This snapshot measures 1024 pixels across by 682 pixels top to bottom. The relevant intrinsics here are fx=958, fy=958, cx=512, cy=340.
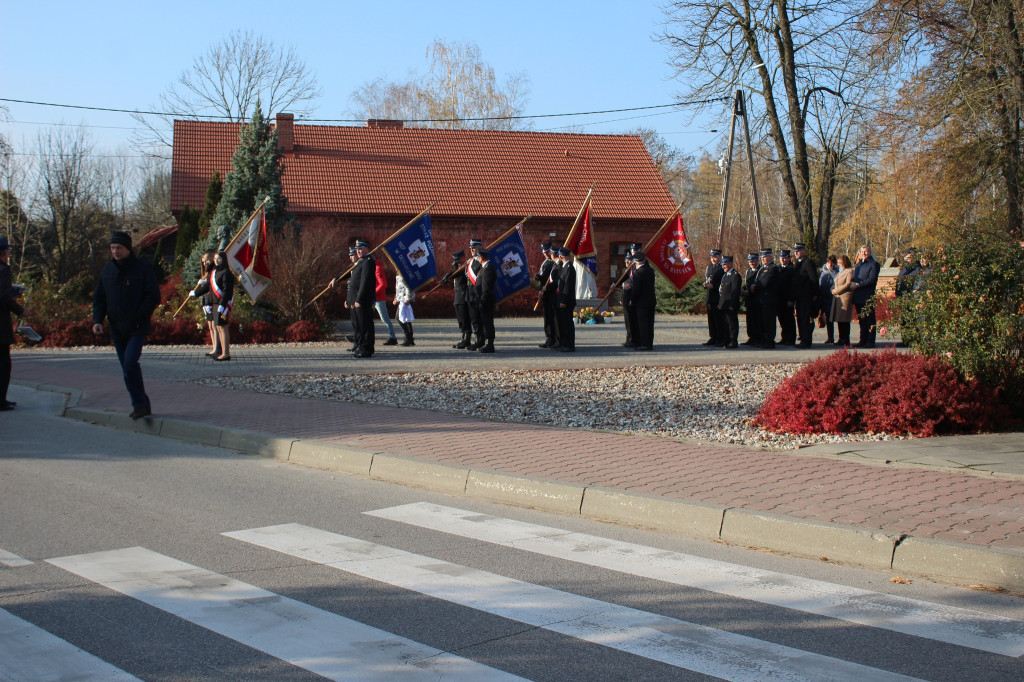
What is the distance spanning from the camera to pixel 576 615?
14.5 feet

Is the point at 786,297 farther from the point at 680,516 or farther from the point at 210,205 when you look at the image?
the point at 210,205

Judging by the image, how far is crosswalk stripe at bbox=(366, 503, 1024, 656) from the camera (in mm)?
4273

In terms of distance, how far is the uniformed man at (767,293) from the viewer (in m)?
17.7

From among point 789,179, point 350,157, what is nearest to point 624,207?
point 789,179

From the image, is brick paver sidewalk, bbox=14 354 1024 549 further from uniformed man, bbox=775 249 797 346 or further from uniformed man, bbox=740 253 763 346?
uniformed man, bbox=740 253 763 346

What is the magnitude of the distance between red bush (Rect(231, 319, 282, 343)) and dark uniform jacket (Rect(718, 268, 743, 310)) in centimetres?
898

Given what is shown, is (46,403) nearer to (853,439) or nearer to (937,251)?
(853,439)

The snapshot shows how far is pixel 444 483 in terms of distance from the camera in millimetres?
7297

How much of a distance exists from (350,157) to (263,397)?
28.9m

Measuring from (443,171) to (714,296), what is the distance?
22.9m

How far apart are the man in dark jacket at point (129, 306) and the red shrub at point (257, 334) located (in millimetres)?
9621

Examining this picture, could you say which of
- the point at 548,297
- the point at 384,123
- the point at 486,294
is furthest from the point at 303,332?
the point at 384,123

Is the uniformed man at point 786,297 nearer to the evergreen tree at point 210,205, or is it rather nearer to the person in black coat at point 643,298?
the person in black coat at point 643,298

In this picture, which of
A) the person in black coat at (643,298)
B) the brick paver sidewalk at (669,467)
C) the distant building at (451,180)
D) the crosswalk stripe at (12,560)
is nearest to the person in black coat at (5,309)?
the brick paver sidewalk at (669,467)
